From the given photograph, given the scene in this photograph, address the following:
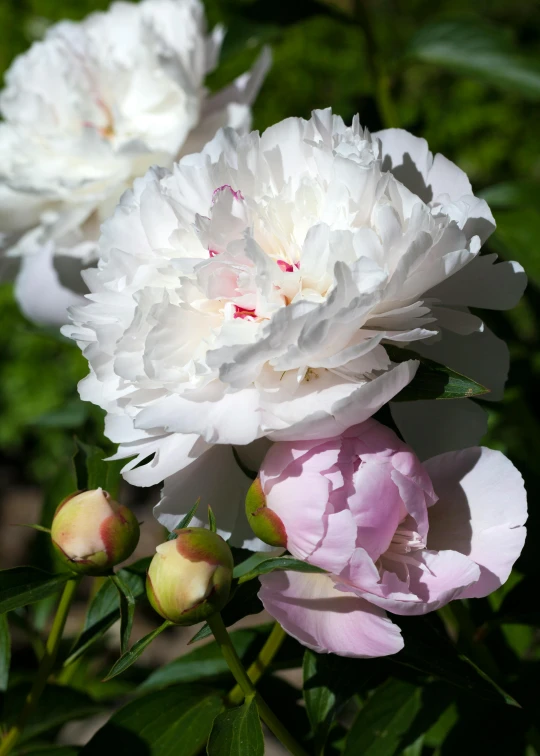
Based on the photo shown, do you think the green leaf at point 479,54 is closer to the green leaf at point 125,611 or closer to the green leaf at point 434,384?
the green leaf at point 434,384

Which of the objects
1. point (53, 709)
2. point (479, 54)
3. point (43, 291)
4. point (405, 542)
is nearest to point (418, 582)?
point (405, 542)

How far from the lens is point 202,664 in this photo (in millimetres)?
756

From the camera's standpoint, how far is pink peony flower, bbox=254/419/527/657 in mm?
472

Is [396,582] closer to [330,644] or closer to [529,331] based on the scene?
[330,644]

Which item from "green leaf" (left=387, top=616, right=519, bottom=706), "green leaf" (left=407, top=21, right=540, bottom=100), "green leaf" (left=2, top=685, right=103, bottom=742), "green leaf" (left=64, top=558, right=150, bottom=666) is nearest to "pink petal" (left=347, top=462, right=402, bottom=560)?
"green leaf" (left=387, top=616, right=519, bottom=706)

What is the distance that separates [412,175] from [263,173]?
0.38 ft

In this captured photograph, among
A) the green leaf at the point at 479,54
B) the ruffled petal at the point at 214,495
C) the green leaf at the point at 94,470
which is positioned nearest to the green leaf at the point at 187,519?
the ruffled petal at the point at 214,495

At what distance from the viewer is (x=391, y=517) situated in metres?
0.48

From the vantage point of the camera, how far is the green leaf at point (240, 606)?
0.55 m

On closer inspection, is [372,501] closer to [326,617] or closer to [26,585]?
[326,617]

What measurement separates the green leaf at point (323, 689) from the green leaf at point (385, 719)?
8 centimetres

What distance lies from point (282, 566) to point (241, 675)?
9cm

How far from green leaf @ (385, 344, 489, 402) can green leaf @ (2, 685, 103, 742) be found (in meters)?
0.42

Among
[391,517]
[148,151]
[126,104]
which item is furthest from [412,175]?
[126,104]
